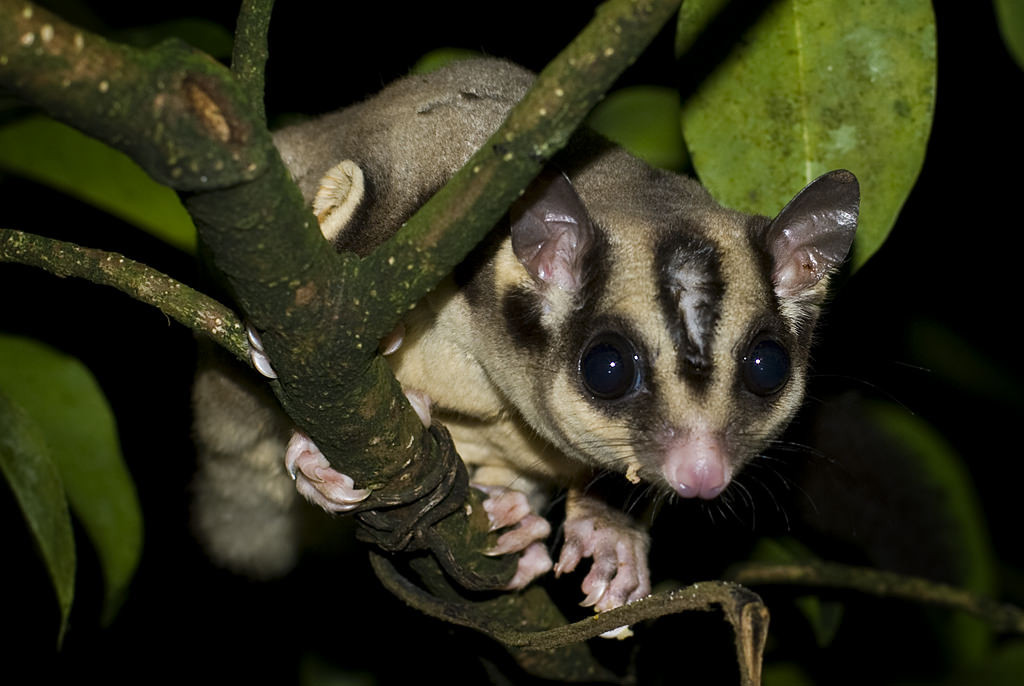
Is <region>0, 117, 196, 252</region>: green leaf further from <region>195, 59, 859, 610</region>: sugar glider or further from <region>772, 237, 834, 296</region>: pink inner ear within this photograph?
<region>772, 237, 834, 296</region>: pink inner ear

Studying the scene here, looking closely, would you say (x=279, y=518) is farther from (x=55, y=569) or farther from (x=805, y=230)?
(x=805, y=230)

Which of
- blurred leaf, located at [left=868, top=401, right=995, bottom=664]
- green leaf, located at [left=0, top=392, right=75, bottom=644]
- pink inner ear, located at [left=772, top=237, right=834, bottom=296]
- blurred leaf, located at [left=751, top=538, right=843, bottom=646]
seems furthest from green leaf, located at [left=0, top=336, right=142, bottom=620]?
blurred leaf, located at [left=868, top=401, right=995, bottom=664]

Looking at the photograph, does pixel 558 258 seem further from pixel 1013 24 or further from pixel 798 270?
pixel 1013 24

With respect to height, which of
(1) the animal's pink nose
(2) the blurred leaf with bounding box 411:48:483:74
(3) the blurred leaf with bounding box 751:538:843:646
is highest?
(2) the blurred leaf with bounding box 411:48:483:74

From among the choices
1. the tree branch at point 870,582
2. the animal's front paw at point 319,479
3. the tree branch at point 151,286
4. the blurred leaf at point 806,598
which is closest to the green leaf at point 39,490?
the tree branch at point 151,286

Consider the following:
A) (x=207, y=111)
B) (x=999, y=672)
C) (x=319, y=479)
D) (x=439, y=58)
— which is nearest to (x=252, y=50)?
(x=207, y=111)

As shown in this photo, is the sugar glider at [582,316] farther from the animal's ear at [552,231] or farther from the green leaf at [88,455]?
the green leaf at [88,455]

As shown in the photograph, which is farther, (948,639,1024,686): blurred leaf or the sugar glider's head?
(948,639,1024,686): blurred leaf
